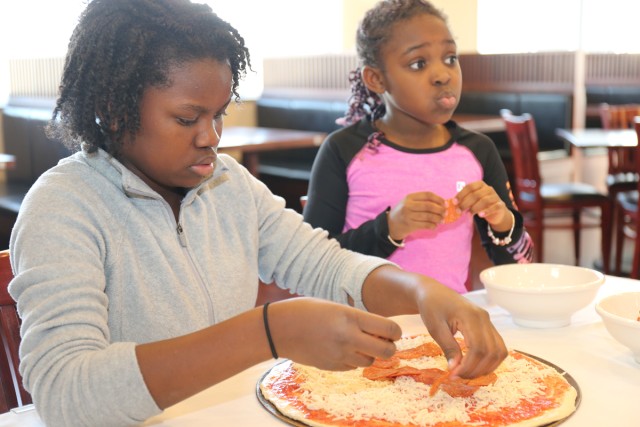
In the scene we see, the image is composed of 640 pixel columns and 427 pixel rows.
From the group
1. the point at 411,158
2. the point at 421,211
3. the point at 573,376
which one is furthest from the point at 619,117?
the point at 573,376

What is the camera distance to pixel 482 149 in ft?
6.36

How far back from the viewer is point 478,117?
5.49 m

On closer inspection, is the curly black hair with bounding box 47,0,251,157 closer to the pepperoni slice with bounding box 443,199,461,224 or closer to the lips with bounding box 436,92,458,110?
the pepperoni slice with bounding box 443,199,461,224

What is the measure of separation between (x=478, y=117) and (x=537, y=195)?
3.89 feet

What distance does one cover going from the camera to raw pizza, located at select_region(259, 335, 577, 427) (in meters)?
0.99

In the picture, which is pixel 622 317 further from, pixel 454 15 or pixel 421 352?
pixel 454 15

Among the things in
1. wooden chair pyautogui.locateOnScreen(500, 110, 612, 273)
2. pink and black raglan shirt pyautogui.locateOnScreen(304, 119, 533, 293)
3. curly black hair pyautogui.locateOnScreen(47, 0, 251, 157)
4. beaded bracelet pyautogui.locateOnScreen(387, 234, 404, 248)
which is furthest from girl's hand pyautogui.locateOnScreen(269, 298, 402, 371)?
wooden chair pyautogui.locateOnScreen(500, 110, 612, 273)

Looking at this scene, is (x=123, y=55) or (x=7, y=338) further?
(x=7, y=338)

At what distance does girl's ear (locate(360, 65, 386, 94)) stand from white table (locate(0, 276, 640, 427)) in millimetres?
689

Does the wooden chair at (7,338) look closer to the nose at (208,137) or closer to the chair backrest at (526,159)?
the nose at (208,137)

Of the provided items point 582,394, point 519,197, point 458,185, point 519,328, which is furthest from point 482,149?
point 519,197

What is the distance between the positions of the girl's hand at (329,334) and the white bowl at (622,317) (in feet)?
1.36

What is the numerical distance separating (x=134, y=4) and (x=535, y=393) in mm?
795

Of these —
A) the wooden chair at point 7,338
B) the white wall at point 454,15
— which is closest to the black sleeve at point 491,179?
the wooden chair at point 7,338
